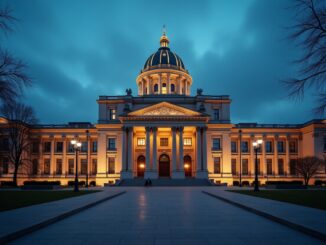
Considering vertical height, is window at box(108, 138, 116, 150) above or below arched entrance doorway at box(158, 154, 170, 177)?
above

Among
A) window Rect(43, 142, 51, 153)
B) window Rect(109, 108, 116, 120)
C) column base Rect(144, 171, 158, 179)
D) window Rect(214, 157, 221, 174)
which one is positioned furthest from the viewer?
window Rect(43, 142, 51, 153)

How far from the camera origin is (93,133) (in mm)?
66312

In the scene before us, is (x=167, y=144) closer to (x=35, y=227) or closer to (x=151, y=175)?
(x=151, y=175)

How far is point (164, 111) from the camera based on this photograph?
56.7 metres

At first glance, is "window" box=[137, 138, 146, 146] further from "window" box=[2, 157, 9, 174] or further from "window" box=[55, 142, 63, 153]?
"window" box=[2, 157, 9, 174]

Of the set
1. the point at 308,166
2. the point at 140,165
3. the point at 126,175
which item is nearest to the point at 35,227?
the point at 126,175

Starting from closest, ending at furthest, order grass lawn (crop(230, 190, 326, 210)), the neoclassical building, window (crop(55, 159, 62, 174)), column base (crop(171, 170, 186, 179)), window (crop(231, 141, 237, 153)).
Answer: grass lawn (crop(230, 190, 326, 210)) < column base (crop(171, 170, 186, 179)) < the neoclassical building < window (crop(231, 141, 237, 153)) < window (crop(55, 159, 62, 174))

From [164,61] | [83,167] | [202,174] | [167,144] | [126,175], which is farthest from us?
[164,61]

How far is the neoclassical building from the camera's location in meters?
56.2

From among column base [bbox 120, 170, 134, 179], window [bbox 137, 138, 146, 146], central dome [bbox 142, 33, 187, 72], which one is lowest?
column base [bbox 120, 170, 134, 179]

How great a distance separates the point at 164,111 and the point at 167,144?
25.7 feet

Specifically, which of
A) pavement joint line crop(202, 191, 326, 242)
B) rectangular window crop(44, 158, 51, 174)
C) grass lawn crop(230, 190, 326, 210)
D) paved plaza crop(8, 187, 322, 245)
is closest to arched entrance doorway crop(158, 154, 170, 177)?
rectangular window crop(44, 158, 51, 174)

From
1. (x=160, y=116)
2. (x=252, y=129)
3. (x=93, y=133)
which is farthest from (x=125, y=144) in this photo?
(x=252, y=129)

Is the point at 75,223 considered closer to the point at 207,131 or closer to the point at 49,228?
the point at 49,228
